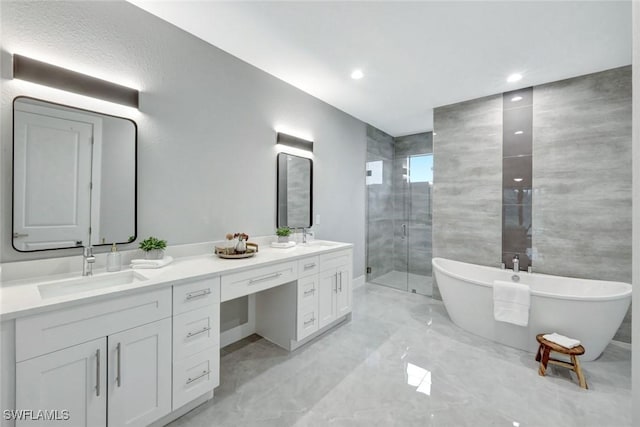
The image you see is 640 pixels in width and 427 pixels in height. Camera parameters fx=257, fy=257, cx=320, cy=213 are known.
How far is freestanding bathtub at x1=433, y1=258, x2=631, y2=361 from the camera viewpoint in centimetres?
207

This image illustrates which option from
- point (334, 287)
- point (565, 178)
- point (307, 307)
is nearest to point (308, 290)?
point (307, 307)

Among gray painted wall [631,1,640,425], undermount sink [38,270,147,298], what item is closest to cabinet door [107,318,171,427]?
undermount sink [38,270,147,298]

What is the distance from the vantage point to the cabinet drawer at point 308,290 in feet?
7.34

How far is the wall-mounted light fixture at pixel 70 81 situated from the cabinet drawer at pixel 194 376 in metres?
1.72

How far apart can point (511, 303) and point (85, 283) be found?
3187 millimetres

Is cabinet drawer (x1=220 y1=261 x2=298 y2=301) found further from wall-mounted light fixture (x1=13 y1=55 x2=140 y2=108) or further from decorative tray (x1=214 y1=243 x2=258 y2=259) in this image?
wall-mounted light fixture (x1=13 y1=55 x2=140 y2=108)

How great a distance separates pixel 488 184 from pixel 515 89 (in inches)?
43.8

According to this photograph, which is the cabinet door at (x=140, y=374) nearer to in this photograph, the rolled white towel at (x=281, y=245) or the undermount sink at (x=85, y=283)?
the undermount sink at (x=85, y=283)

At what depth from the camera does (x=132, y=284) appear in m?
1.33

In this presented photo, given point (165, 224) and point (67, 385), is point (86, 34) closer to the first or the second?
point (165, 224)

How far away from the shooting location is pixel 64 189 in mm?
1524

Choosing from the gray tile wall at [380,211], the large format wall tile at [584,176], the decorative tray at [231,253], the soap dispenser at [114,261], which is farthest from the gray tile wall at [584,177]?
the soap dispenser at [114,261]

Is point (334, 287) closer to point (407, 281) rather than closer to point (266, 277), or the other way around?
point (266, 277)

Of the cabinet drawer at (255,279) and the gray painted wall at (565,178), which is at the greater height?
the gray painted wall at (565,178)
